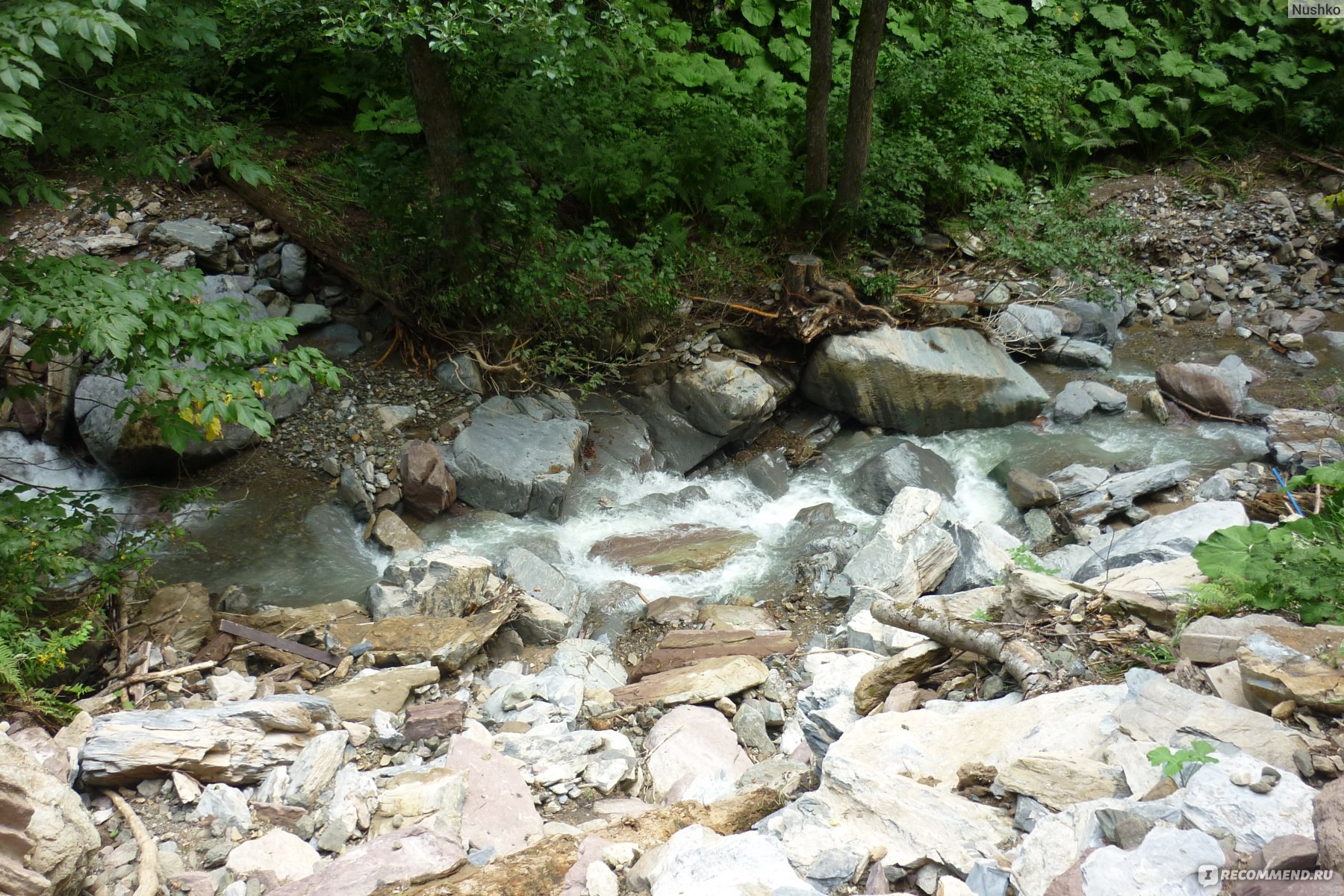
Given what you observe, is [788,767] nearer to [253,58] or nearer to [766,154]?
[766,154]

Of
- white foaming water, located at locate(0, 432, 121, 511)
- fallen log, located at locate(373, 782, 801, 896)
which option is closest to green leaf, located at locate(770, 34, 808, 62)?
white foaming water, located at locate(0, 432, 121, 511)

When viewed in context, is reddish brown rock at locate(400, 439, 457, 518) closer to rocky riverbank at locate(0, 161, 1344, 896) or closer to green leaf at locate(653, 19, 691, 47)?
rocky riverbank at locate(0, 161, 1344, 896)

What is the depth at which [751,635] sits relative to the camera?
564 cm

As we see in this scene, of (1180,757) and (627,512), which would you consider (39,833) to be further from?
(627,512)

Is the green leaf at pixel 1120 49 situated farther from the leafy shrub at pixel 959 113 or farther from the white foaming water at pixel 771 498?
the white foaming water at pixel 771 498

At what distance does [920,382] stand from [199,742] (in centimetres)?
663

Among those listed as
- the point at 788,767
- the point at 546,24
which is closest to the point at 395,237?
the point at 546,24

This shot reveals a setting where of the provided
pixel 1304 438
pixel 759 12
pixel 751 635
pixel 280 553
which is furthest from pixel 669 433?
pixel 759 12

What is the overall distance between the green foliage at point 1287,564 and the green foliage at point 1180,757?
1.19 m

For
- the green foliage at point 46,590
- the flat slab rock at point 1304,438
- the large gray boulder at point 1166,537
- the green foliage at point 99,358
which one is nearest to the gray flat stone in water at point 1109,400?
the flat slab rock at point 1304,438

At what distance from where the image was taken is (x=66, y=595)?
483 cm

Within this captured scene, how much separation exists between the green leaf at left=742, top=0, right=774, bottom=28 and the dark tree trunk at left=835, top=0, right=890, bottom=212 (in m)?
2.34

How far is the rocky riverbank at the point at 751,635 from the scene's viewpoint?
280cm

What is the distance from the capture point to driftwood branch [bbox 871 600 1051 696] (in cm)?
367
